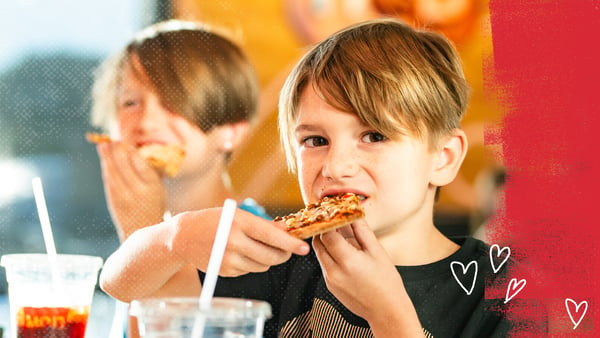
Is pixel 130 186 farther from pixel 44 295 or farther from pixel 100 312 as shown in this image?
pixel 44 295

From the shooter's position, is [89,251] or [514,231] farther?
[89,251]

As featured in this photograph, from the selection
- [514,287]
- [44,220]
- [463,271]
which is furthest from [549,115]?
[44,220]

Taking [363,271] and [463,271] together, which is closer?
[363,271]

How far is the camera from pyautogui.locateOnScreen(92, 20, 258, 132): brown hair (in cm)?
267

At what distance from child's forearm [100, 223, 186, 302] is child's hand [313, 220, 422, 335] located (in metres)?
0.24

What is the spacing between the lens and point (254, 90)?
2.91 metres

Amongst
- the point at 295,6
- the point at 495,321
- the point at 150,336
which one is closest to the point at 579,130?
the point at 495,321

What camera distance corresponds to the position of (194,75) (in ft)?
8.86

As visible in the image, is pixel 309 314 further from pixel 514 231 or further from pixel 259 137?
pixel 259 137

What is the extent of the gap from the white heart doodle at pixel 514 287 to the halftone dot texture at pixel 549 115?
356mm

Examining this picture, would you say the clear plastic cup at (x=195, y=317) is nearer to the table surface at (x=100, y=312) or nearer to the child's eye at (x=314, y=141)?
the child's eye at (x=314, y=141)

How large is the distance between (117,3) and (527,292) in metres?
2.55

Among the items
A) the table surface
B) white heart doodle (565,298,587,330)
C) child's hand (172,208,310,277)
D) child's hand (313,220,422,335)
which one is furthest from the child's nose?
the table surface

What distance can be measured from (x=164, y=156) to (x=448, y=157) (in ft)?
4.45
